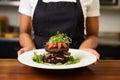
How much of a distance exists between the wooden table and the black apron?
0.35 metres

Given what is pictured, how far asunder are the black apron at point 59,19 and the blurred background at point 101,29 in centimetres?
123

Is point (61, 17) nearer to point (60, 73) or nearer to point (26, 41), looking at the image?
point (26, 41)

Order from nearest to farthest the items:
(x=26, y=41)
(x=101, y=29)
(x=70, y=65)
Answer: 1. (x=70, y=65)
2. (x=26, y=41)
3. (x=101, y=29)

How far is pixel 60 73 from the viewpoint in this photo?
41.9 inches

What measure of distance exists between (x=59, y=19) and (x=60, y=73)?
486 millimetres

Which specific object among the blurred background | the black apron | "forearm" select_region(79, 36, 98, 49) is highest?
the black apron

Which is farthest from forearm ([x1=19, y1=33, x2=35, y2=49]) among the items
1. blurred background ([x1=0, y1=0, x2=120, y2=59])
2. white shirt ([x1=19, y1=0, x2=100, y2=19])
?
blurred background ([x1=0, y1=0, x2=120, y2=59])

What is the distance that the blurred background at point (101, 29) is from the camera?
2676 millimetres

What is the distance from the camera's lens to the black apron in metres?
1.47

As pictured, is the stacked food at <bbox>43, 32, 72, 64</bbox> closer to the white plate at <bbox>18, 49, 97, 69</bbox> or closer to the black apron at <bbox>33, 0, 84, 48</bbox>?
the white plate at <bbox>18, 49, 97, 69</bbox>

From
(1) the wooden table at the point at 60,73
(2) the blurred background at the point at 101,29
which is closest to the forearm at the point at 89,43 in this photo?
(1) the wooden table at the point at 60,73

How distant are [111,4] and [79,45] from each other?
1.42 meters

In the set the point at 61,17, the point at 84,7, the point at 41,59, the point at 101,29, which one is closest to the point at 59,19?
the point at 61,17

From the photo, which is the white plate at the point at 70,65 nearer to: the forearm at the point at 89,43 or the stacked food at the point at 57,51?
the stacked food at the point at 57,51
